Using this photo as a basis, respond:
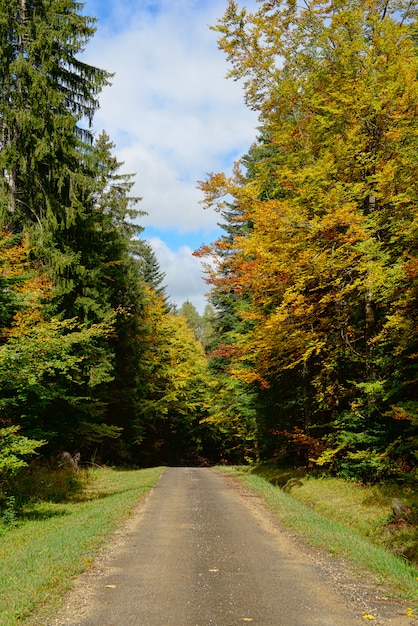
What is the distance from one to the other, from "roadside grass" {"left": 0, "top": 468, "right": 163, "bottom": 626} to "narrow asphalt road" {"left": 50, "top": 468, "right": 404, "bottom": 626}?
469 mm

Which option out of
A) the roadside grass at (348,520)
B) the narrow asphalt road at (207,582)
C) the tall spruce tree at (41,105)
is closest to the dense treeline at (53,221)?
the tall spruce tree at (41,105)

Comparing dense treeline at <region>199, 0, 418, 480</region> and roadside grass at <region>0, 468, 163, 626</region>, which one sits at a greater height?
dense treeline at <region>199, 0, 418, 480</region>

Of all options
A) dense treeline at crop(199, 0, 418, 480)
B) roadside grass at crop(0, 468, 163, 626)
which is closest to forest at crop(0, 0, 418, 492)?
dense treeline at crop(199, 0, 418, 480)

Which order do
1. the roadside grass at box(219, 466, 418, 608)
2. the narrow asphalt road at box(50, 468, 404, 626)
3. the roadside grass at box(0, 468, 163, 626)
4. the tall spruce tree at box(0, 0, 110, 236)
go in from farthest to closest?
the tall spruce tree at box(0, 0, 110, 236), the roadside grass at box(219, 466, 418, 608), the roadside grass at box(0, 468, 163, 626), the narrow asphalt road at box(50, 468, 404, 626)

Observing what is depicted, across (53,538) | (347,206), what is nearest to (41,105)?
(347,206)

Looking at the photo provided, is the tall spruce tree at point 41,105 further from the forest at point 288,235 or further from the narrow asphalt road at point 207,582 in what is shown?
the narrow asphalt road at point 207,582

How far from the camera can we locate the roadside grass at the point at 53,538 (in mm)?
5406

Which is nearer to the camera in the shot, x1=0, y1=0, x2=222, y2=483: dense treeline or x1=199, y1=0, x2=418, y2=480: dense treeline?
x1=199, y1=0, x2=418, y2=480: dense treeline

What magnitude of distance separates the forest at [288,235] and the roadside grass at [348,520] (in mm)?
888

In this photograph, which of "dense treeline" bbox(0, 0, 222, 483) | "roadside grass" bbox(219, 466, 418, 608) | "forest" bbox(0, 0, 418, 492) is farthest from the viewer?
"dense treeline" bbox(0, 0, 222, 483)

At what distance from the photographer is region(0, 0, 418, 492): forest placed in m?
11.4

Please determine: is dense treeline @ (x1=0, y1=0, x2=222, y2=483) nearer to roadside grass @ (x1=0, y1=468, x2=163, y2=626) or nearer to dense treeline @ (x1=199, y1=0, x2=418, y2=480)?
roadside grass @ (x1=0, y1=468, x2=163, y2=626)

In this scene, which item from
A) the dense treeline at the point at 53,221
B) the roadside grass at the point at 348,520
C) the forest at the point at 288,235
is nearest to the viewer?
the roadside grass at the point at 348,520

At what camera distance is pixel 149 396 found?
1256 inches
